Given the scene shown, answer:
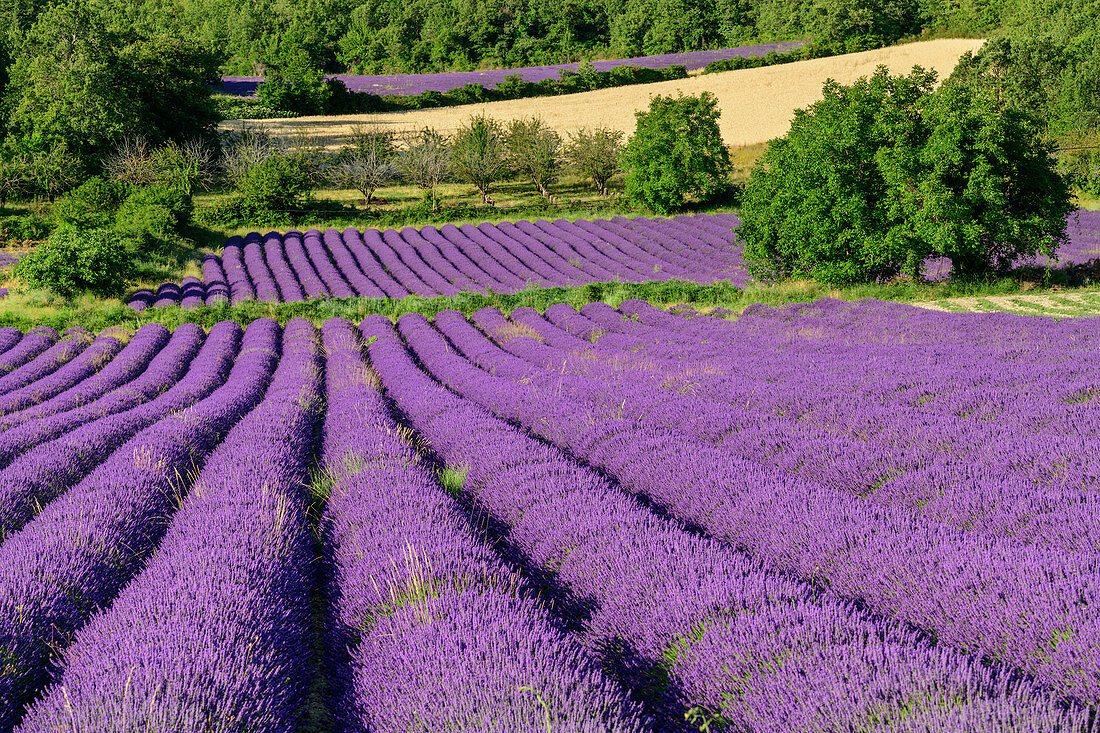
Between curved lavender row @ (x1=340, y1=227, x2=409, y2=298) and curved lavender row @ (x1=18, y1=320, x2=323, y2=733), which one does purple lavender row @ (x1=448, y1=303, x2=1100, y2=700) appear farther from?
curved lavender row @ (x1=340, y1=227, x2=409, y2=298)

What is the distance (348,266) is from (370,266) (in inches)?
38.5

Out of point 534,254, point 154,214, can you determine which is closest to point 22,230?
point 154,214

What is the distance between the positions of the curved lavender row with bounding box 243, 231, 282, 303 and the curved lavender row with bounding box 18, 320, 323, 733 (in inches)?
793

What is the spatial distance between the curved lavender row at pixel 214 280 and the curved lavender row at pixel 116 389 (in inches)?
141

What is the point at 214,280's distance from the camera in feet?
86.0

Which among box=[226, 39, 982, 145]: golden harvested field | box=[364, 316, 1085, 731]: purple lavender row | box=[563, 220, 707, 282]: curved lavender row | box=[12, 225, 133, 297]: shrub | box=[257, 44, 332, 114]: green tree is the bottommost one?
box=[563, 220, 707, 282]: curved lavender row

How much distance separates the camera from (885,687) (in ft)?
8.50

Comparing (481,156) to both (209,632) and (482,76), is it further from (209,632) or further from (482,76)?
(209,632)

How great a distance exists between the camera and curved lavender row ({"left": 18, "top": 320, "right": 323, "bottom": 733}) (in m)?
2.70

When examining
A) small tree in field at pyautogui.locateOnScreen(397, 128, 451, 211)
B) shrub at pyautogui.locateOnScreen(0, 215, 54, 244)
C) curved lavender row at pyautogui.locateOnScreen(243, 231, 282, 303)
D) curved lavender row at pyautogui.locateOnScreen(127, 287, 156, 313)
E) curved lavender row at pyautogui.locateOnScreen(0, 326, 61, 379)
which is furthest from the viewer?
small tree in field at pyautogui.locateOnScreen(397, 128, 451, 211)

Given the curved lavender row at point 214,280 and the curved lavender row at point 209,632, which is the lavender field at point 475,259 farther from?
the curved lavender row at point 209,632

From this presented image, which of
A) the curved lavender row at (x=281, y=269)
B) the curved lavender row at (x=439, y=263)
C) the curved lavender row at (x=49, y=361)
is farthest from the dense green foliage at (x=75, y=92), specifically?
the curved lavender row at (x=49, y=361)

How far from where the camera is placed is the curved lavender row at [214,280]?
23.3 meters

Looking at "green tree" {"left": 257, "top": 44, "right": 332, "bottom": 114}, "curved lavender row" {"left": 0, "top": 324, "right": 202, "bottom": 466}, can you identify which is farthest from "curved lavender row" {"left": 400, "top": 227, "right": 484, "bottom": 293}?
"green tree" {"left": 257, "top": 44, "right": 332, "bottom": 114}
